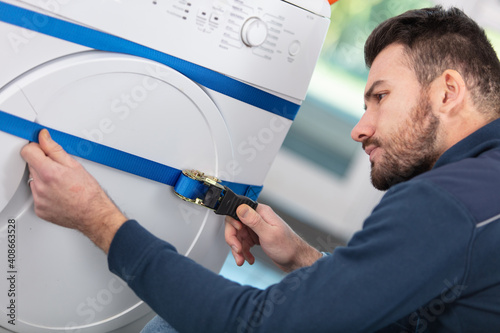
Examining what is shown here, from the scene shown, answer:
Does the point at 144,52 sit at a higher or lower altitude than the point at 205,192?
higher

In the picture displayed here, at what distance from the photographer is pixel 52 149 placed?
3.35 feet

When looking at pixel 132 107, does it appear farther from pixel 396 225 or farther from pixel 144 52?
pixel 396 225

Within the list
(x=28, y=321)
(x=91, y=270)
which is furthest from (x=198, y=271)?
(x=28, y=321)

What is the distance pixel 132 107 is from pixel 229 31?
26 cm

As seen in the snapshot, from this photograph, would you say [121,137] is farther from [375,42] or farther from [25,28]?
[375,42]

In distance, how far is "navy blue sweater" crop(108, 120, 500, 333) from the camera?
82 centimetres

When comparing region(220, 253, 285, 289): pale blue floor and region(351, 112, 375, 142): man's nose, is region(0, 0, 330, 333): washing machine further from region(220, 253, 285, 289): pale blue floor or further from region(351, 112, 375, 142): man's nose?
region(220, 253, 285, 289): pale blue floor

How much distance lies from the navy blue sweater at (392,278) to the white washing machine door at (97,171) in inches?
10.5

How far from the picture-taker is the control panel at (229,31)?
1007mm

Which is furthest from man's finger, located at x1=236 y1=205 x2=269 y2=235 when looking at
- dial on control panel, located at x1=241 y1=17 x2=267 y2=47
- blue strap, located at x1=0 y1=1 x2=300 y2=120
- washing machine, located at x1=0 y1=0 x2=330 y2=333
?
dial on control panel, located at x1=241 y1=17 x2=267 y2=47

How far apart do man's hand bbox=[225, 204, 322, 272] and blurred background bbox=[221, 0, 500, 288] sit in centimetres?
99

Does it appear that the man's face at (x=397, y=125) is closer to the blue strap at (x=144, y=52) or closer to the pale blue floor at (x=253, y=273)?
the blue strap at (x=144, y=52)

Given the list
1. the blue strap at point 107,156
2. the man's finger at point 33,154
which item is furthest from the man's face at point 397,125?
the man's finger at point 33,154

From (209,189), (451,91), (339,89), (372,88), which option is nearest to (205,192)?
(209,189)
